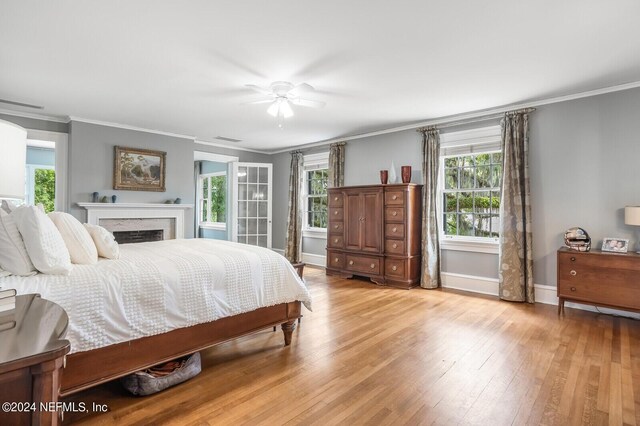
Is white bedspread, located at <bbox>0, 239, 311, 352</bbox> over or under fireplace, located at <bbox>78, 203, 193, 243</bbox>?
under

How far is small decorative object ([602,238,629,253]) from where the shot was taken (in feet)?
11.0

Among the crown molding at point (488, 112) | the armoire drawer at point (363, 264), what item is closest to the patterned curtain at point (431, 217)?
the crown molding at point (488, 112)

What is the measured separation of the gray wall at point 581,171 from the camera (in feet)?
11.5

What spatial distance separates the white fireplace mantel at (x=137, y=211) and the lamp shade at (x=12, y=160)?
14.6 ft

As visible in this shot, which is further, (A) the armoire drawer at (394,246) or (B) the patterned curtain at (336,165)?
(B) the patterned curtain at (336,165)

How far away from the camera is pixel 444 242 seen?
16.0 ft

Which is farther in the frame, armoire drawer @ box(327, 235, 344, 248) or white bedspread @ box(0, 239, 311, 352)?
armoire drawer @ box(327, 235, 344, 248)

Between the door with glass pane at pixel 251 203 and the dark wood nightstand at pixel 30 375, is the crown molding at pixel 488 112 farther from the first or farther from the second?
the dark wood nightstand at pixel 30 375

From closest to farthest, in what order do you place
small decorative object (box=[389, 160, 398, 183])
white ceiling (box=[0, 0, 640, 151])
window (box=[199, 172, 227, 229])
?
white ceiling (box=[0, 0, 640, 151])
small decorative object (box=[389, 160, 398, 183])
window (box=[199, 172, 227, 229])

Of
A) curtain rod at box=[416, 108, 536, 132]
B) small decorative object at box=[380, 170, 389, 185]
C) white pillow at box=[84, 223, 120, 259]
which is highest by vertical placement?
curtain rod at box=[416, 108, 536, 132]

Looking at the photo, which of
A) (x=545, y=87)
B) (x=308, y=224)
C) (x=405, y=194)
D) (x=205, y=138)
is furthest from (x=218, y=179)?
(x=545, y=87)

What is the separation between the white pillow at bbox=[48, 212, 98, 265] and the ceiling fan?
80.3 inches

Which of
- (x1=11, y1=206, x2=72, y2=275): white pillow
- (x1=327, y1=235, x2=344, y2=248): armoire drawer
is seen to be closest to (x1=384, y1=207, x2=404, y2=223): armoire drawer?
(x1=327, y1=235, x2=344, y2=248): armoire drawer

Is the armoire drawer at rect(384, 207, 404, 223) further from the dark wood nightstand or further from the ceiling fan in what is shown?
the dark wood nightstand
